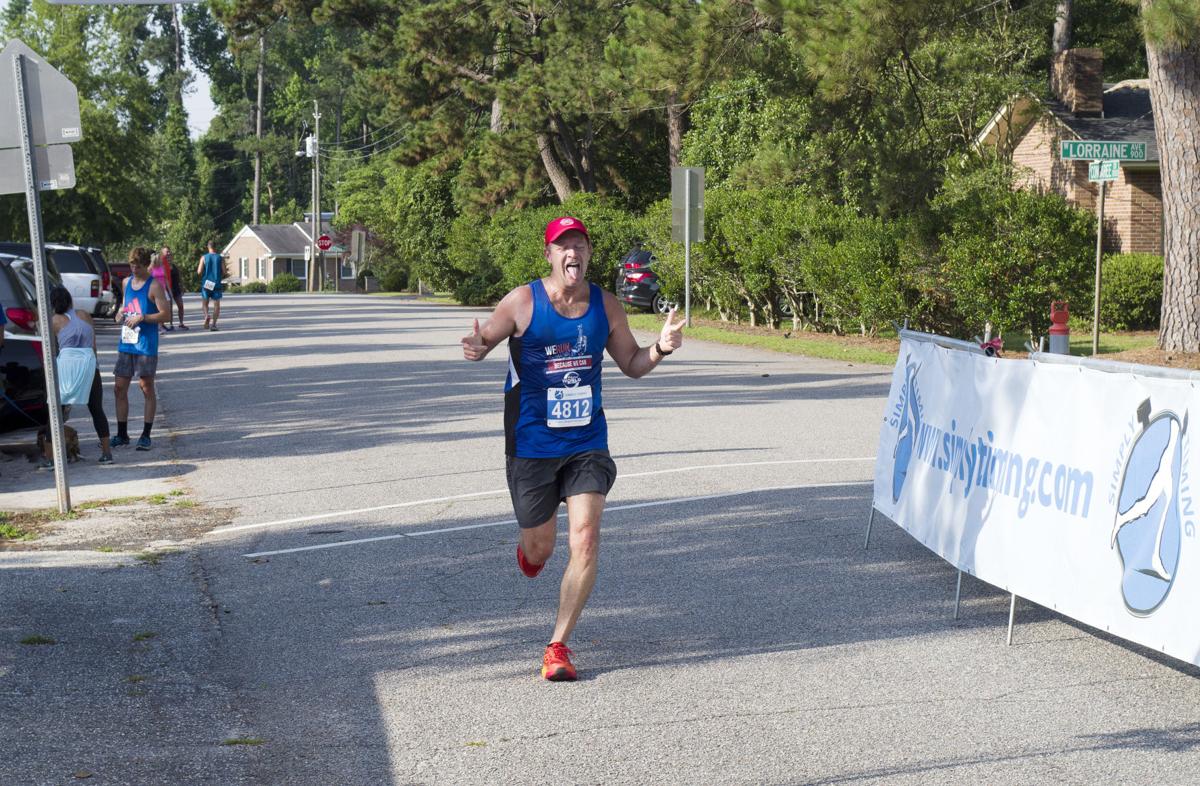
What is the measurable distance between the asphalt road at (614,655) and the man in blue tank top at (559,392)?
0.68 meters

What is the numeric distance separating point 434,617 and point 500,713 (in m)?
1.62

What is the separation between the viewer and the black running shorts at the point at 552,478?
646 cm

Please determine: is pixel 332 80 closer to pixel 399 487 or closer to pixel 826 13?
pixel 826 13

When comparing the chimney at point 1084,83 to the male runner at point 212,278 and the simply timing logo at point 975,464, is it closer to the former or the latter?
the male runner at point 212,278

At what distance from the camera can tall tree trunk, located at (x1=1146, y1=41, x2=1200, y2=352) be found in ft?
66.7

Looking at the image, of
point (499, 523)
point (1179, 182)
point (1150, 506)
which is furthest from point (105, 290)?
point (1150, 506)

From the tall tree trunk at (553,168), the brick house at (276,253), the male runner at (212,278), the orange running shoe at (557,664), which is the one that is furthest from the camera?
the brick house at (276,253)

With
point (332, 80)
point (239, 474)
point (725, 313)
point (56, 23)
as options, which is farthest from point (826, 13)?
point (332, 80)

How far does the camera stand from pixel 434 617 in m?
7.32

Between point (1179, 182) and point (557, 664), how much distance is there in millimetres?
17074

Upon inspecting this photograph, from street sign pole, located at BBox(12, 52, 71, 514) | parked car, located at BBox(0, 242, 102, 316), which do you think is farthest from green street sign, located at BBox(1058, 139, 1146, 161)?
parked car, located at BBox(0, 242, 102, 316)

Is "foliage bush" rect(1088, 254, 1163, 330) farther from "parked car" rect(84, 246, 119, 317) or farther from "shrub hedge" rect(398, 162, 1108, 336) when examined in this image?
"parked car" rect(84, 246, 119, 317)

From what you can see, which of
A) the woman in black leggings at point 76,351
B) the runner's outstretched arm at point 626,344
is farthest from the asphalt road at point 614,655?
the runner's outstretched arm at point 626,344

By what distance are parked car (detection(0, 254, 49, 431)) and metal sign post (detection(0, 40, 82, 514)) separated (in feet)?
10.2
